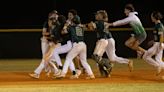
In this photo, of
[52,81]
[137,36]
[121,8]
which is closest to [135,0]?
[121,8]

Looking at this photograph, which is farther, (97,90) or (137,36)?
(137,36)

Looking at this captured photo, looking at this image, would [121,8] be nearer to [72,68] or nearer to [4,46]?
[4,46]

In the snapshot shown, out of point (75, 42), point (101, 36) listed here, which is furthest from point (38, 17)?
point (75, 42)

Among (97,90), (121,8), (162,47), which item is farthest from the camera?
(121,8)

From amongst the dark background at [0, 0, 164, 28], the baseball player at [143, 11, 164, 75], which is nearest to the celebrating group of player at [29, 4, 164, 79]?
the baseball player at [143, 11, 164, 75]

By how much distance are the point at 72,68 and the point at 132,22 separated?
2.26 metres

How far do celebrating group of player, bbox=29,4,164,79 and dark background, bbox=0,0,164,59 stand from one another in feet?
26.3

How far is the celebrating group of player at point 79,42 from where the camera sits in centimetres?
1410

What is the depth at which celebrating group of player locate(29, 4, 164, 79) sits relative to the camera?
1410cm

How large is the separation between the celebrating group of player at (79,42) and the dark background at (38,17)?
316 inches

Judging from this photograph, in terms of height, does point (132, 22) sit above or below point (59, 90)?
above

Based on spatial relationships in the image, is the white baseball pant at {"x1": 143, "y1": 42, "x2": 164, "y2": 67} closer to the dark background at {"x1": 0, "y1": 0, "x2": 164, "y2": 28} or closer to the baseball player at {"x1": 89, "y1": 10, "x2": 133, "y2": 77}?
the baseball player at {"x1": 89, "y1": 10, "x2": 133, "y2": 77}

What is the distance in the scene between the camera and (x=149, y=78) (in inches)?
572

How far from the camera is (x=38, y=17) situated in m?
24.6
